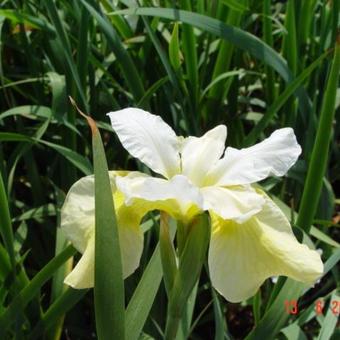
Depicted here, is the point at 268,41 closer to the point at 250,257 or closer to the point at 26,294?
the point at 26,294

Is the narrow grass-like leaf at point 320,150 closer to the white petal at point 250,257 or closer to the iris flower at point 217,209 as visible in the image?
the iris flower at point 217,209

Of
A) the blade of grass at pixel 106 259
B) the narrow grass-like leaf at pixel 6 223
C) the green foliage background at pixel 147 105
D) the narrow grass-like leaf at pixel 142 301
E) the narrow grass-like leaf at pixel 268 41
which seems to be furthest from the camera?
the narrow grass-like leaf at pixel 268 41

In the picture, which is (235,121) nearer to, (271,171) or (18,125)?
(18,125)

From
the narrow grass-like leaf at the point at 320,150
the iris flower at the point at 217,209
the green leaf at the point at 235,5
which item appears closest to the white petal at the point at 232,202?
the iris flower at the point at 217,209

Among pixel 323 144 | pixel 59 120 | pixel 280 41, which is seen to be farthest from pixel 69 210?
pixel 280 41

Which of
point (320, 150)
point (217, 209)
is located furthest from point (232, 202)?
point (320, 150)

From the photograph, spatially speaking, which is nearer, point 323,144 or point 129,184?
point 129,184

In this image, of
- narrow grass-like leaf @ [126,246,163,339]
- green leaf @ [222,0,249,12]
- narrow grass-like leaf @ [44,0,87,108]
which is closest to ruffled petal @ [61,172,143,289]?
narrow grass-like leaf @ [126,246,163,339]
